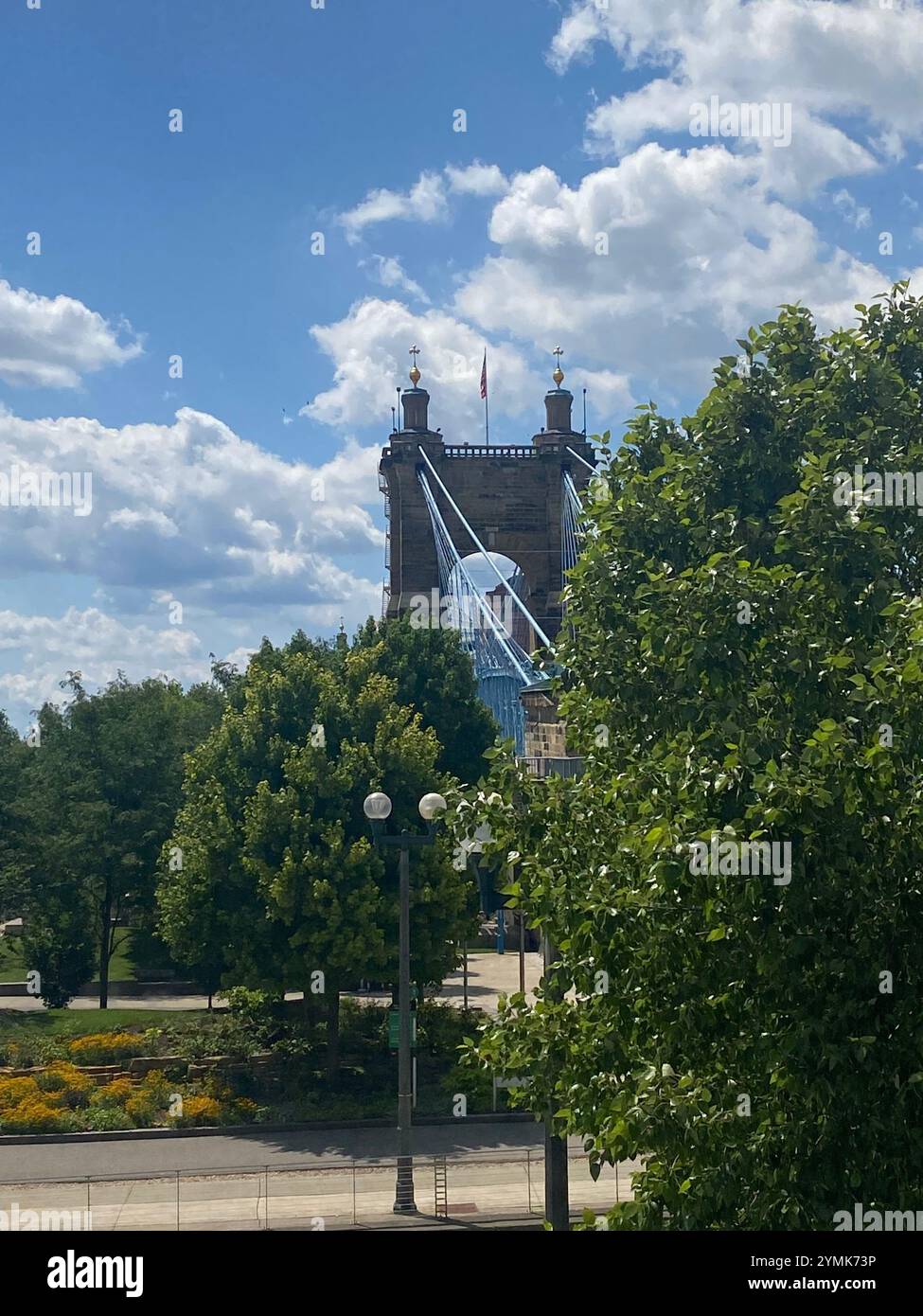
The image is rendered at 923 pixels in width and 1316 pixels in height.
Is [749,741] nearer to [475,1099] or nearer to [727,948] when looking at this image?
[727,948]

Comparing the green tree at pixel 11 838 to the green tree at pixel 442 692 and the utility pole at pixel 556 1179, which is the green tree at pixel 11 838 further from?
the utility pole at pixel 556 1179

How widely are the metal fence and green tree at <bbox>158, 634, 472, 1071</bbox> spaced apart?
480cm

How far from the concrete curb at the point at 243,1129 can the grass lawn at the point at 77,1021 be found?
772 centimetres

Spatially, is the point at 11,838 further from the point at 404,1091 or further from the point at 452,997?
the point at 404,1091

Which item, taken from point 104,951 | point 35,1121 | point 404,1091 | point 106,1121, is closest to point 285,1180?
point 404,1091

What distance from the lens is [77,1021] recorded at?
35.6m

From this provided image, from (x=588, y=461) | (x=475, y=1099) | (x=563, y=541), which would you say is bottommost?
(x=475, y=1099)

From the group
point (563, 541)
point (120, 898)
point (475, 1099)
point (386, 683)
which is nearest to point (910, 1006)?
point (475, 1099)

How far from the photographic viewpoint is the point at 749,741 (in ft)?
27.6

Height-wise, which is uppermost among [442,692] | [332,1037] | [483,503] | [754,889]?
[483,503]

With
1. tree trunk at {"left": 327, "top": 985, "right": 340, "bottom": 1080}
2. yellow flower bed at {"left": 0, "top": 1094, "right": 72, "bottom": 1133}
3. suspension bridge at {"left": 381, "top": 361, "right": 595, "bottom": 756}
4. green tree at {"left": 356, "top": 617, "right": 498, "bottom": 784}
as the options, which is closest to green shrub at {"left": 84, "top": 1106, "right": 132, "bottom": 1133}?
yellow flower bed at {"left": 0, "top": 1094, "right": 72, "bottom": 1133}

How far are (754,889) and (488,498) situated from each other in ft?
257

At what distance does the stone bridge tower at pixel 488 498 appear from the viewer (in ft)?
274
